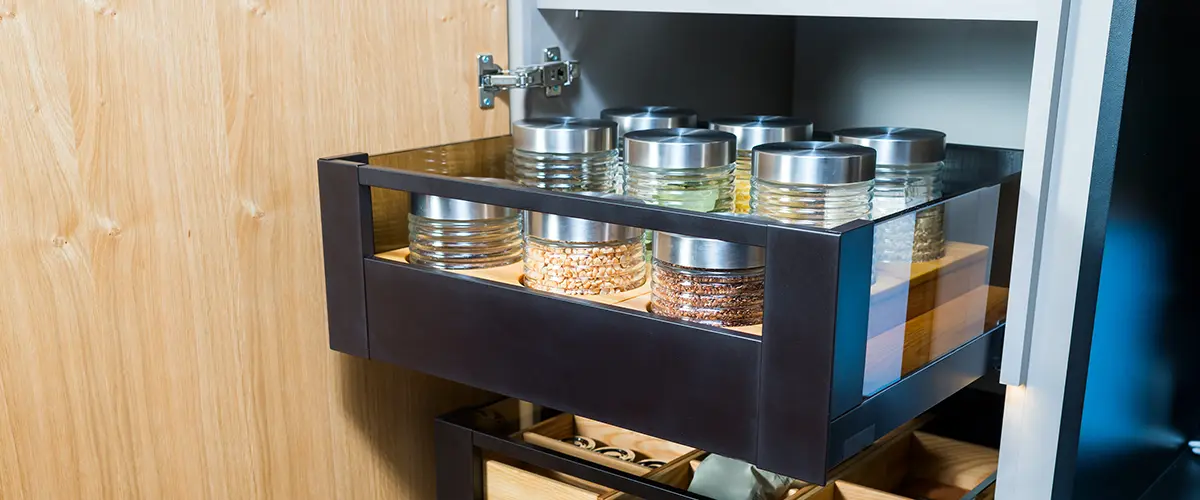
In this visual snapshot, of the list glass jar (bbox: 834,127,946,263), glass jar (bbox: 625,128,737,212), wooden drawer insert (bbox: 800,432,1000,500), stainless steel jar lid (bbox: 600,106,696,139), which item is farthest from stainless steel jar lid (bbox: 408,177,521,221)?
wooden drawer insert (bbox: 800,432,1000,500)

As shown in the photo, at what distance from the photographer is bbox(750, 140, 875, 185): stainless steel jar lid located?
0.85m

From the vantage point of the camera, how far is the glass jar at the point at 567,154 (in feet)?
3.37

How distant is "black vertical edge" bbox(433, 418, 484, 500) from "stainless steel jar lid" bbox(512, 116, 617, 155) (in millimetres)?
324

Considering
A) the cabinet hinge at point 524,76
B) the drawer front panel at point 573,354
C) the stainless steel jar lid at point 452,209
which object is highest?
the cabinet hinge at point 524,76

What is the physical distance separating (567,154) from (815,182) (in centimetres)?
28

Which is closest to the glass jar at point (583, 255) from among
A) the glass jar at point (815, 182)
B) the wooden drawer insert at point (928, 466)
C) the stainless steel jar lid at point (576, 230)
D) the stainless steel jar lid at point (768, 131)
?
the stainless steel jar lid at point (576, 230)

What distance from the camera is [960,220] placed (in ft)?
2.76

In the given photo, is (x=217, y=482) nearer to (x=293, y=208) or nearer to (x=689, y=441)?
(x=293, y=208)

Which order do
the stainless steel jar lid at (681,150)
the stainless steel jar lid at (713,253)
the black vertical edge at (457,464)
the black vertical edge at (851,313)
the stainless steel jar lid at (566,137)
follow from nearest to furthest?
the black vertical edge at (851,313) < the stainless steel jar lid at (713,253) < the stainless steel jar lid at (681,150) < the stainless steel jar lid at (566,137) < the black vertical edge at (457,464)

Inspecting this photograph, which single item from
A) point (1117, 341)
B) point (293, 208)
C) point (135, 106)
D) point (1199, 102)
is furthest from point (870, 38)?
point (135, 106)

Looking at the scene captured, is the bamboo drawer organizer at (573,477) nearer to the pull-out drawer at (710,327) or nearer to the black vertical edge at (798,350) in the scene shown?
the pull-out drawer at (710,327)

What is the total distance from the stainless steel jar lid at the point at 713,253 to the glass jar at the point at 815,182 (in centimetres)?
7

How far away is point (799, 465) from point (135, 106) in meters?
0.63

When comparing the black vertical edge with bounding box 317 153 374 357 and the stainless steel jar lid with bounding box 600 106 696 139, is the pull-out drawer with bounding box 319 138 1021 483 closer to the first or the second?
the black vertical edge with bounding box 317 153 374 357
